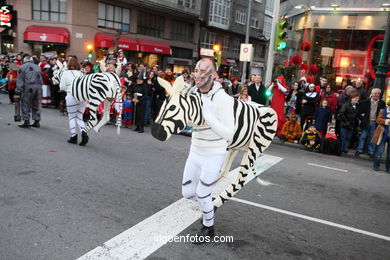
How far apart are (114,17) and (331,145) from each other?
77.3ft

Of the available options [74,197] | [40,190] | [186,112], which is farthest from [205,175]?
[40,190]

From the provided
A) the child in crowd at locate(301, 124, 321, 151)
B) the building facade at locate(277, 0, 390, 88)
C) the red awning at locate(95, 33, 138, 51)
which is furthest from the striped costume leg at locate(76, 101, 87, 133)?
the red awning at locate(95, 33, 138, 51)

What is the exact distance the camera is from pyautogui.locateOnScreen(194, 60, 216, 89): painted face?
3.49m

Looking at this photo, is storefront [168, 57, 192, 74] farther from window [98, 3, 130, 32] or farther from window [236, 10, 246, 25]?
window [236, 10, 246, 25]

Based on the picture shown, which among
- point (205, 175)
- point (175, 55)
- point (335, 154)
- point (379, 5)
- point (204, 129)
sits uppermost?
point (379, 5)

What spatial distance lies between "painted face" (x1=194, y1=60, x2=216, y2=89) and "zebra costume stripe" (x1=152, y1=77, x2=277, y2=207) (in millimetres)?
126

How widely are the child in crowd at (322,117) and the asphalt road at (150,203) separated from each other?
230 centimetres

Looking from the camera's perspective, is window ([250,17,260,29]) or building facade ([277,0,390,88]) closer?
building facade ([277,0,390,88])

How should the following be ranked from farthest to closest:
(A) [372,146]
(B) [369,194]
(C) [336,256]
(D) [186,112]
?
(A) [372,146], (B) [369,194], (C) [336,256], (D) [186,112]

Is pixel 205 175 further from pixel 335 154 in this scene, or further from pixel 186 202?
pixel 335 154

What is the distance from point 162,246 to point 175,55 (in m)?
30.8

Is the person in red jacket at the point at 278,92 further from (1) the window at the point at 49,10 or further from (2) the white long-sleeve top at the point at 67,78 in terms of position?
(1) the window at the point at 49,10

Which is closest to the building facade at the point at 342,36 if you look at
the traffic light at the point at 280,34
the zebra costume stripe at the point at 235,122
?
the traffic light at the point at 280,34

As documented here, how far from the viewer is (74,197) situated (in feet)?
15.6
